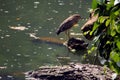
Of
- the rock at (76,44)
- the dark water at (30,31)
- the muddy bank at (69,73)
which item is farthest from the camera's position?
the rock at (76,44)

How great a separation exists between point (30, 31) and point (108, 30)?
20.8 feet

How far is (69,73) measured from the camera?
4793 millimetres

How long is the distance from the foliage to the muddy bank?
318cm

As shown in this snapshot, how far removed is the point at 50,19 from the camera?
8.59 m

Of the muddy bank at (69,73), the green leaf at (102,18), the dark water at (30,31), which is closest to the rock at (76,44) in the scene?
the dark water at (30,31)

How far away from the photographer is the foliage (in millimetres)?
1064

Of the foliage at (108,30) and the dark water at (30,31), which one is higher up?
the foliage at (108,30)

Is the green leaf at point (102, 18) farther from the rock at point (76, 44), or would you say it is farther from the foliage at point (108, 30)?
the rock at point (76, 44)

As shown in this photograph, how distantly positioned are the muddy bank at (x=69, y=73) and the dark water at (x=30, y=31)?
24cm

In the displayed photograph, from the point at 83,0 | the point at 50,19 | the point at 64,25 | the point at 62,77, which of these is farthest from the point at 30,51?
the point at 83,0

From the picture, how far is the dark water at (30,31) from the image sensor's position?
→ 18.5 feet

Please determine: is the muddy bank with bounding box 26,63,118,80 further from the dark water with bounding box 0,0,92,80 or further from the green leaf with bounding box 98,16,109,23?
the green leaf with bounding box 98,16,109,23

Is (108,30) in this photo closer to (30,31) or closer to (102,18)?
(102,18)

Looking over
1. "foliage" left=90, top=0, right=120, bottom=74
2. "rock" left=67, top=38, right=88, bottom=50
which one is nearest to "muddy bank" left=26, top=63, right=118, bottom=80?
"rock" left=67, top=38, right=88, bottom=50
